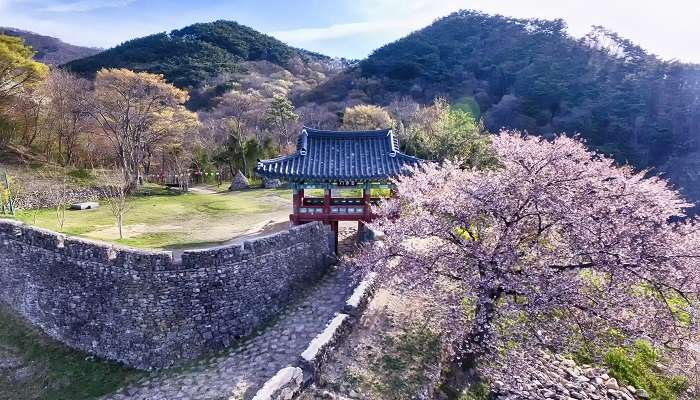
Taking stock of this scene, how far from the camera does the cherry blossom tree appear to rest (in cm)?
733

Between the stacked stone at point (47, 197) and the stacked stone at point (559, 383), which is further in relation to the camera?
the stacked stone at point (47, 197)

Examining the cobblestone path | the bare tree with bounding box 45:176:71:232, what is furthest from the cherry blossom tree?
the bare tree with bounding box 45:176:71:232

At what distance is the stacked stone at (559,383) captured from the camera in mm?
8945

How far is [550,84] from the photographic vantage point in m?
54.3

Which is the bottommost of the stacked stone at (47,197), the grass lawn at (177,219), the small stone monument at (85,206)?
the grass lawn at (177,219)

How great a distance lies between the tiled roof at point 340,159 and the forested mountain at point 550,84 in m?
37.6

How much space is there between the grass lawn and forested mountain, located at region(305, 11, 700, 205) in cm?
3650

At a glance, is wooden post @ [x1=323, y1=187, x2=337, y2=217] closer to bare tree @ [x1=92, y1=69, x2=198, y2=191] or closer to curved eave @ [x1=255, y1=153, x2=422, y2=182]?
curved eave @ [x1=255, y1=153, x2=422, y2=182]

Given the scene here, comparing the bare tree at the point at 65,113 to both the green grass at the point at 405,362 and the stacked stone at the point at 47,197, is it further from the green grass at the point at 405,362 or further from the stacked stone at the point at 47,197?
the green grass at the point at 405,362

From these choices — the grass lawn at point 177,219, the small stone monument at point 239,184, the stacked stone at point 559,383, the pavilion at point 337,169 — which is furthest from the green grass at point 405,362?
the small stone monument at point 239,184

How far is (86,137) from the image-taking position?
2897cm

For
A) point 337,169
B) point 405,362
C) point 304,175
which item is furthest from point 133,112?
point 405,362

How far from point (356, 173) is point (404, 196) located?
3.39 m

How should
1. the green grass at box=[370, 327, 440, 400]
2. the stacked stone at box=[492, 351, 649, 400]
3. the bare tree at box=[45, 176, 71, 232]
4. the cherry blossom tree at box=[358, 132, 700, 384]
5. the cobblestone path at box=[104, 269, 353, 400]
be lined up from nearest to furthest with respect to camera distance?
the cherry blossom tree at box=[358, 132, 700, 384], the green grass at box=[370, 327, 440, 400], the stacked stone at box=[492, 351, 649, 400], the cobblestone path at box=[104, 269, 353, 400], the bare tree at box=[45, 176, 71, 232]
